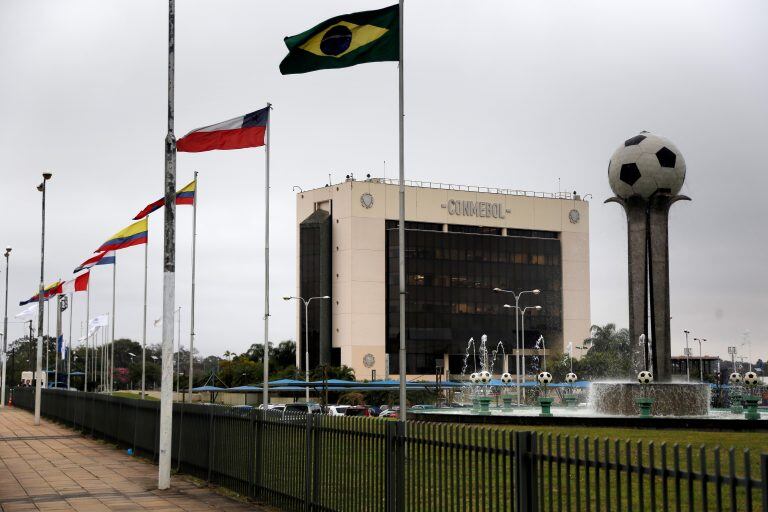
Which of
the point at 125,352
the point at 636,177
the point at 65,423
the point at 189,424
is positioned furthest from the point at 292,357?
the point at 189,424

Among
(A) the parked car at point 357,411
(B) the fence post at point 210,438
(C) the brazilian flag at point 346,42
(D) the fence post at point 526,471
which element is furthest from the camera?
(A) the parked car at point 357,411

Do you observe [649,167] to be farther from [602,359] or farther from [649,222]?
[602,359]

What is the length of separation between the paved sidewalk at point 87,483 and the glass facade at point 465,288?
9839cm

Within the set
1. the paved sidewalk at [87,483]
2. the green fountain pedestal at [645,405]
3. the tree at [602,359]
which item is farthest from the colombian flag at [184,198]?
the tree at [602,359]

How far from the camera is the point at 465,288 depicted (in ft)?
438

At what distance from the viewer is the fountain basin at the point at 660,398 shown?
108 feet

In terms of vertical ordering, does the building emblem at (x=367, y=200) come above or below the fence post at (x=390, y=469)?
above

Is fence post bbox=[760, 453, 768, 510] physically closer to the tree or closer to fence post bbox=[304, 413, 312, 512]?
fence post bbox=[304, 413, 312, 512]

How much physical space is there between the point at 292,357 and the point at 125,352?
60967mm

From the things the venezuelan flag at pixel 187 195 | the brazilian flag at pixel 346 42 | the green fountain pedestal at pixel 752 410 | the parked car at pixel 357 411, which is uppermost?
the brazilian flag at pixel 346 42

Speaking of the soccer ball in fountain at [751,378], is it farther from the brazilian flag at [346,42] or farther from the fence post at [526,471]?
the fence post at [526,471]

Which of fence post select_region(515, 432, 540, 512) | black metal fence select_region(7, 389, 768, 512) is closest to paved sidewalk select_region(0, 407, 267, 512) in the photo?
black metal fence select_region(7, 389, 768, 512)

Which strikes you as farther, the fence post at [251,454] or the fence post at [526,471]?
the fence post at [251,454]

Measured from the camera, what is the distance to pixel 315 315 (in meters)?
125
